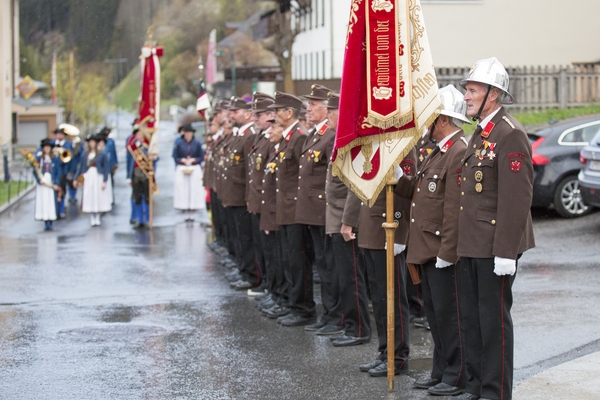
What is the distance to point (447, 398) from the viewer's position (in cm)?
657

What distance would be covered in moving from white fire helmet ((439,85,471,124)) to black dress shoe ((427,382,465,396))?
187 cm

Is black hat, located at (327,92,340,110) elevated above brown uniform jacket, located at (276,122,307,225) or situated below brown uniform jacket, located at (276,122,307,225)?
above

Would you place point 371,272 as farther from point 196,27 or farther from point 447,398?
point 196,27

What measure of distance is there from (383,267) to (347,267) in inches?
38.8

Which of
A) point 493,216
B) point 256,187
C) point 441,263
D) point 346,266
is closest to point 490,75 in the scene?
point 493,216

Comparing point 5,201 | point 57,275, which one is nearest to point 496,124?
point 57,275

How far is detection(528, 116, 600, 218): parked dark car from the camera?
15883 mm

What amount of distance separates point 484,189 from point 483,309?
0.77 m

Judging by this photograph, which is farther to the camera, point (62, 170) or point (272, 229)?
point (62, 170)

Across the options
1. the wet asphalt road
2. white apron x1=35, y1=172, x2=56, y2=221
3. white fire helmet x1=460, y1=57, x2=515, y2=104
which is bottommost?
the wet asphalt road

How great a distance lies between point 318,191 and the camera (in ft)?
29.6

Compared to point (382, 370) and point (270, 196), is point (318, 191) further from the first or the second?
point (382, 370)

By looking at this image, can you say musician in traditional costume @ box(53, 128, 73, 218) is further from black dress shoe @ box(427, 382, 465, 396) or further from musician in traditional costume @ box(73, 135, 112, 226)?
black dress shoe @ box(427, 382, 465, 396)

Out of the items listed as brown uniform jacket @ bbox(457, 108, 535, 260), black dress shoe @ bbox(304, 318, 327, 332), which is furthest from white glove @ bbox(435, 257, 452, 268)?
black dress shoe @ bbox(304, 318, 327, 332)
